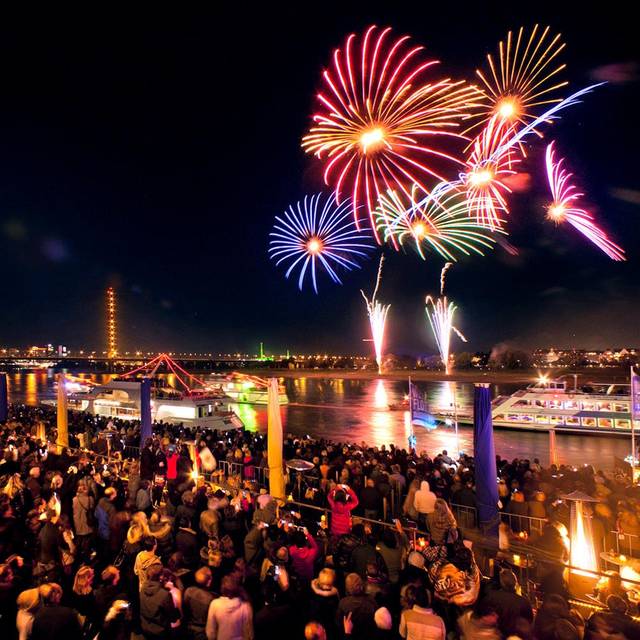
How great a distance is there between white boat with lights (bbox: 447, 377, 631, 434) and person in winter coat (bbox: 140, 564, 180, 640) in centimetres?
3135

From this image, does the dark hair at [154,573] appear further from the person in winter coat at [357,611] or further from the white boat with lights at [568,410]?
the white boat with lights at [568,410]

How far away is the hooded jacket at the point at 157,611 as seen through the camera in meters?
4.36

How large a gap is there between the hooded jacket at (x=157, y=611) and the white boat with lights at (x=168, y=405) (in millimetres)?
26362

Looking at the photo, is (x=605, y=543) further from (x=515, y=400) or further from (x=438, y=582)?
(x=515, y=400)

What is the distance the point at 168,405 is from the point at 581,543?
2856 cm

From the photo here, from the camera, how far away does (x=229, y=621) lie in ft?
13.5

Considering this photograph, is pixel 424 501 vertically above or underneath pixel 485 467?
underneath

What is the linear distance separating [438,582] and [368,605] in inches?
35.4

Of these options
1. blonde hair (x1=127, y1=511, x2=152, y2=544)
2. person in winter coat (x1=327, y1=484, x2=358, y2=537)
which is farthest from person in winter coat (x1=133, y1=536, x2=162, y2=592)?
person in winter coat (x1=327, y1=484, x2=358, y2=537)

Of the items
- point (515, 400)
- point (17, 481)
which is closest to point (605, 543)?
point (17, 481)

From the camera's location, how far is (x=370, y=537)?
6.69 metres

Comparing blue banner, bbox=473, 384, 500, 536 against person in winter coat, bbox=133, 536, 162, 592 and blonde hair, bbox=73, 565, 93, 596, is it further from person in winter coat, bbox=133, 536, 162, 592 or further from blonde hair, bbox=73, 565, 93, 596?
blonde hair, bbox=73, 565, 93, 596

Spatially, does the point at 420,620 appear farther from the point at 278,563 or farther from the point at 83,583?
the point at 83,583

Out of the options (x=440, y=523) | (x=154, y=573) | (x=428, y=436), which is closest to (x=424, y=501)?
(x=440, y=523)
